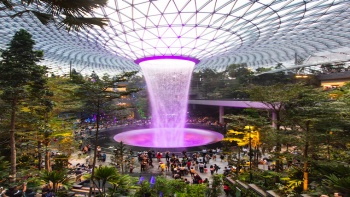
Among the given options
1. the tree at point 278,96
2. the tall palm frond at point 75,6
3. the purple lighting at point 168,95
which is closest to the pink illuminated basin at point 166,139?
the purple lighting at point 168,95

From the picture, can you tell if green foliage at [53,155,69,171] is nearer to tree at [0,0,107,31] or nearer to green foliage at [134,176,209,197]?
green foliage at [134,176,209,197]

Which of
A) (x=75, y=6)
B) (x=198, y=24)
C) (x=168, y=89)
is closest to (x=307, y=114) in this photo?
(x=75, y=6)

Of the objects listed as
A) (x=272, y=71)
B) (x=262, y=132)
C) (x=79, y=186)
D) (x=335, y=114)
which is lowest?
(x=79, y=186)

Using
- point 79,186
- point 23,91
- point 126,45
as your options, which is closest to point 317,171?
point 79,186

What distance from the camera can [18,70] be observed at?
11.3 metres

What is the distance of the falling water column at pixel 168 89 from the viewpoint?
38484mm

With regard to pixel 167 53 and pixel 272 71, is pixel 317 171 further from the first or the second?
pixel 272 71

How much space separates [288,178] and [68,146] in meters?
15.8

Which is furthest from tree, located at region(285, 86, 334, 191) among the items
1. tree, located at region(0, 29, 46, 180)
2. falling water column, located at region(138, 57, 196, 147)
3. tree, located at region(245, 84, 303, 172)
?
falling water column, located at region(138, 57, 196, 147)

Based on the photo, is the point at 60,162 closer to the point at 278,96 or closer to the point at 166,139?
the point at 278,96

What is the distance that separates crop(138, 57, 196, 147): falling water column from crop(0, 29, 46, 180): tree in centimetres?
2577

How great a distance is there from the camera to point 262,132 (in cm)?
1513

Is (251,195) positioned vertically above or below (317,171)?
below

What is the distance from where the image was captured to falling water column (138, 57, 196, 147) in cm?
3848
